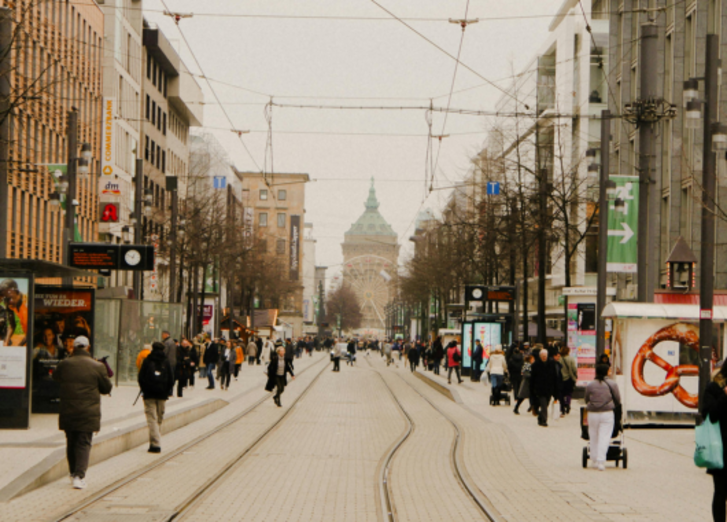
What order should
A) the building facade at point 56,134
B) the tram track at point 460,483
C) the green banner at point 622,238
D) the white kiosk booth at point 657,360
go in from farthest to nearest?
the building facade at point 56,134 → the green banner at point 622,238 → the white kiosk booth at point 657,360 → the tram track at point 460,483

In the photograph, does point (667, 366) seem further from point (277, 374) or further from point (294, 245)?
point (294, 245)

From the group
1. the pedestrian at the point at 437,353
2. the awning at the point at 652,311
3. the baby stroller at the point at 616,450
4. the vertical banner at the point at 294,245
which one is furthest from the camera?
the vertical banner at the point at 294,245

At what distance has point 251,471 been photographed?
14.8 metres

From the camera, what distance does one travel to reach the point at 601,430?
1529cm

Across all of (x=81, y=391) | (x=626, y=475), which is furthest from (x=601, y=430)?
(x=81, y=391)

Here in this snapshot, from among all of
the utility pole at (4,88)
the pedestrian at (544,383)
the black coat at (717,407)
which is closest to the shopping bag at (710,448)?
the black coat at (717,407)

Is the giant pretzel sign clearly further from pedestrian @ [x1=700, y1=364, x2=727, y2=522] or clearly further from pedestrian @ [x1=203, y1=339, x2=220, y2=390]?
pedestrian @ [x1=203, y1=339, x2=220, y2=390]

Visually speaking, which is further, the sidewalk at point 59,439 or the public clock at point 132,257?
the public clock at point 132,257

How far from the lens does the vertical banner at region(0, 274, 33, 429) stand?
1748 cm

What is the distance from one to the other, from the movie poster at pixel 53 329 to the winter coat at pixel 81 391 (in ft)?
26.5

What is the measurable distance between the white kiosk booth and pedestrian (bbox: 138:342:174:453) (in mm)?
9025

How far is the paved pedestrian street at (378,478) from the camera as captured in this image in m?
11.1

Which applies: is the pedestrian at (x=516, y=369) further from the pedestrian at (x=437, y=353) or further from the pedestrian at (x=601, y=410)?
the pedestrian at (x=437, y=353)

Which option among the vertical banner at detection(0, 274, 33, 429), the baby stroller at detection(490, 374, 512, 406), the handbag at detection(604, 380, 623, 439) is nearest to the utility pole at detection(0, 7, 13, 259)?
the vertical banner at detection(0, 274, 33, 429)
